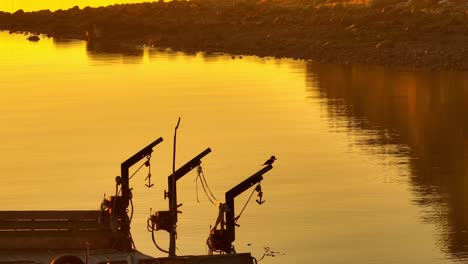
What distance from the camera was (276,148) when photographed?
152ft

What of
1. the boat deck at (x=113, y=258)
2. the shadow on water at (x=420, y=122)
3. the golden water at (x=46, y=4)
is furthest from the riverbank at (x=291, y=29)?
the boat deck at (x=113, y=258)

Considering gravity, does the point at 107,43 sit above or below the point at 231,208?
below

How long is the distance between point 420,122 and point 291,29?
51849 mm

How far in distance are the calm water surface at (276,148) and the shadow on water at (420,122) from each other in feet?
0.24

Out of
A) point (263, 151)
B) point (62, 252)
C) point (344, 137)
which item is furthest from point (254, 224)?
point (344, 137)

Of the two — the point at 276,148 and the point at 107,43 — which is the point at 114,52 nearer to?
the point at 107,43

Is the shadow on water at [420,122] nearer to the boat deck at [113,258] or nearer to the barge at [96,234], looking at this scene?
the barge at [96,234]

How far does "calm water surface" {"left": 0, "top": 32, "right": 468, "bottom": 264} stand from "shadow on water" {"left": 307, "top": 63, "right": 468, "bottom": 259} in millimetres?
73

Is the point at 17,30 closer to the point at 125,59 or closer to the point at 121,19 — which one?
the point at 121,19

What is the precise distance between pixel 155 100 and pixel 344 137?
52.2 ft

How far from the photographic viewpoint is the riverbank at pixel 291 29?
85.1 meters

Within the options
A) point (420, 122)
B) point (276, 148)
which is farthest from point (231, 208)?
point (420, 122)

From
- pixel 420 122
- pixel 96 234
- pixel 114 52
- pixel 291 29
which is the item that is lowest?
pixel 114 52

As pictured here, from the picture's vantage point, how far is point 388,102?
61719mm
